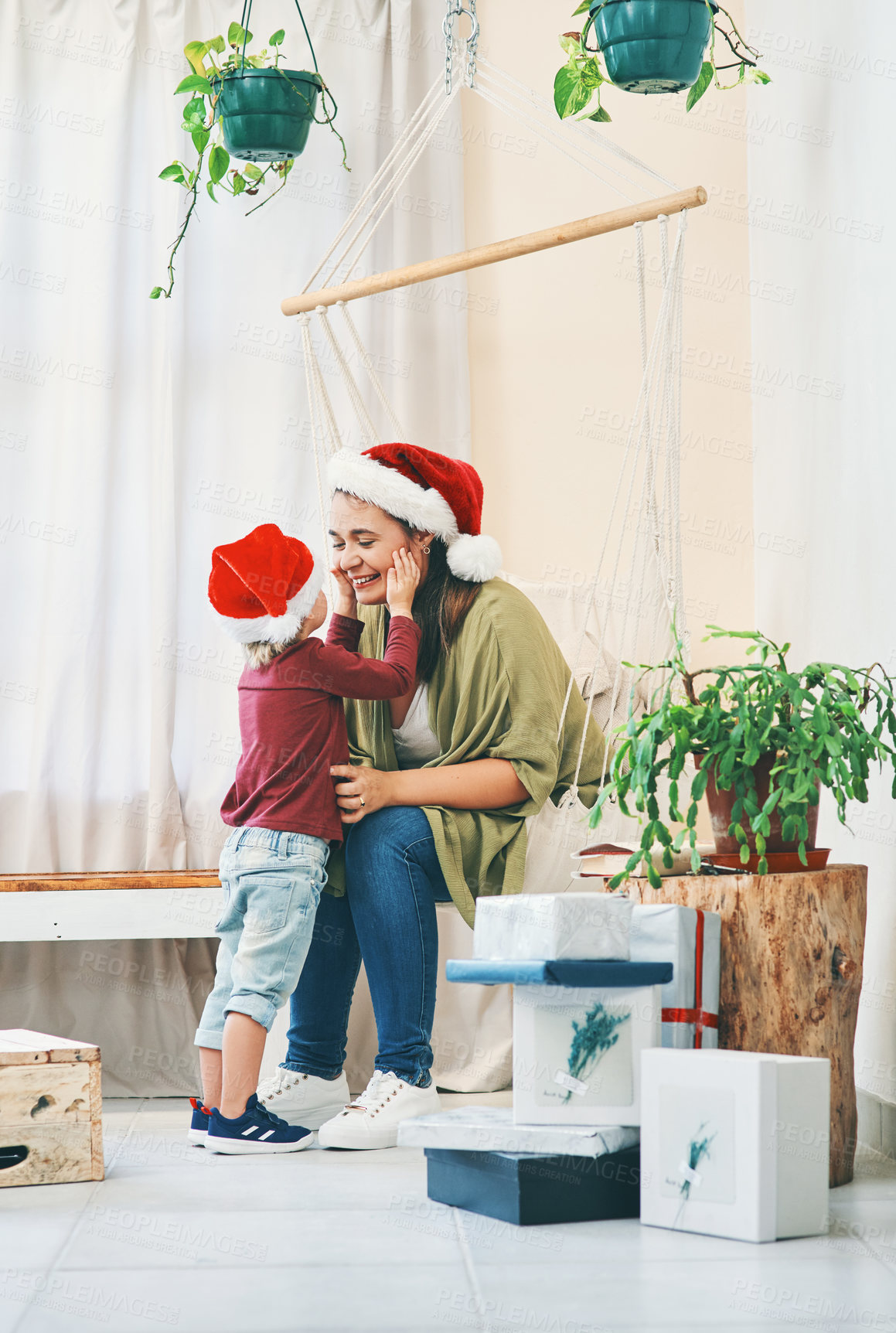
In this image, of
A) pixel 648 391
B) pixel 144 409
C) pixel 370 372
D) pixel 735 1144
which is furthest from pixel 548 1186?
pixel 144 409

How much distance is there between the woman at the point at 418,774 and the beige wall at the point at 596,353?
0.54 m

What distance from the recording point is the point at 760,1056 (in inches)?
52.3

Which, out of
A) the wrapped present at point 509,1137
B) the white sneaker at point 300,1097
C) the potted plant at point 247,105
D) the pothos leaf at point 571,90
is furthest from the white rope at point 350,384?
the wrapped present at point 509,1137

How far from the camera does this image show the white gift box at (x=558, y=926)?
4.59 ft

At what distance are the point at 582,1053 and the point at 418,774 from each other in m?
0.61

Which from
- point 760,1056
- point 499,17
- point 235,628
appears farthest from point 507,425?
point 760,1056

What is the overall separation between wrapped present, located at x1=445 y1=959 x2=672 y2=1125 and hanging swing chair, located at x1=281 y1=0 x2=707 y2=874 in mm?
566

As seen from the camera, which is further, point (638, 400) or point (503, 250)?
point (638, 400)

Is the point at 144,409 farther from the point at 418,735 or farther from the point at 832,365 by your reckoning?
the point at 832,365

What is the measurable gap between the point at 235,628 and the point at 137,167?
1210 millimetres

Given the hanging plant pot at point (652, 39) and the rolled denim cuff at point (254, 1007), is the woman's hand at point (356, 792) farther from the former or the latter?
the hanging plant pot at point (652, 39)

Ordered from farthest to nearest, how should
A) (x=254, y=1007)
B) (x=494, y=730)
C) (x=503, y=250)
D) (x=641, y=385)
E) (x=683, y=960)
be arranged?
(x=641, y=385) < (x=503, y=250) < (x=494, y=730) < (x=254, y=1007) < (x=683, y=960)

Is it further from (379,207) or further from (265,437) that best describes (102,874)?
(379,207)

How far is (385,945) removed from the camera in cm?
184
